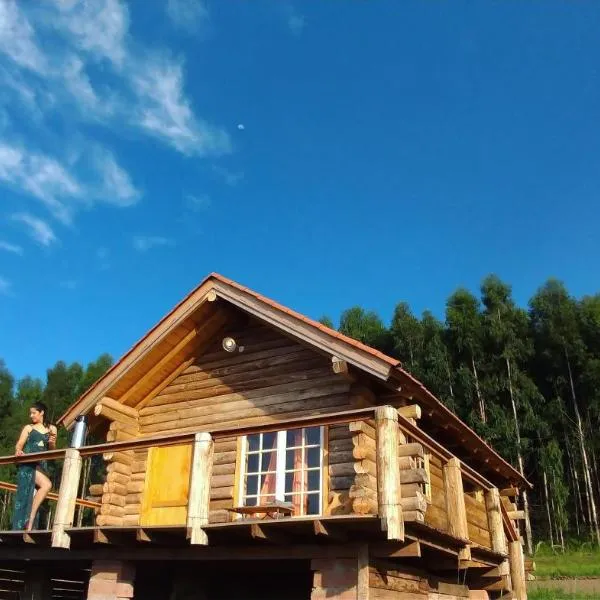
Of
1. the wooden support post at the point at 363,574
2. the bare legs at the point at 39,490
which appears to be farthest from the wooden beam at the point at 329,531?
the bare legs at the point at 39,490

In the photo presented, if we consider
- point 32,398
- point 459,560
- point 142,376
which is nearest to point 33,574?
point 142,376

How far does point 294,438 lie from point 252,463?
0.91 metres

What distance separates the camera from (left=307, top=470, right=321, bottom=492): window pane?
10164 mm

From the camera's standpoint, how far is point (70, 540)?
9.55 metres

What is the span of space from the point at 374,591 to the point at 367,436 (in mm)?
2339

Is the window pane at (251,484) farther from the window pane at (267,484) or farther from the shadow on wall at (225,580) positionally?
the shadow on wall at (225,580)

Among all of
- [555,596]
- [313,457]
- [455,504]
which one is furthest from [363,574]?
[555,596]

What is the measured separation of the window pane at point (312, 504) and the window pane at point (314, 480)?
0.11 m

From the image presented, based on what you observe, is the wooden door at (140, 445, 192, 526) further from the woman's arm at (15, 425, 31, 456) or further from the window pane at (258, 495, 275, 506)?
the woman's arm at (15, 425, 31, 456)

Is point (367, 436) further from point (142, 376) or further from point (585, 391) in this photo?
point (585, 391)

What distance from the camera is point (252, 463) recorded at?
1089 cm

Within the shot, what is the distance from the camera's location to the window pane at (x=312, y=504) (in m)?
9.95

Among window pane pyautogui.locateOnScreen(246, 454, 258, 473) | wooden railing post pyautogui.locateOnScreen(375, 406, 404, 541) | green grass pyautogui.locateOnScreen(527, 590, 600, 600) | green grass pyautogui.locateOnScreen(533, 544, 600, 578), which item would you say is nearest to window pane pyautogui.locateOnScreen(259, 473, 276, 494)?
window pane pyautogui.locateOnScreen(246, 454, 258, 473)

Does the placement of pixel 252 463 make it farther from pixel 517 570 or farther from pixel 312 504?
pixel 517 570
